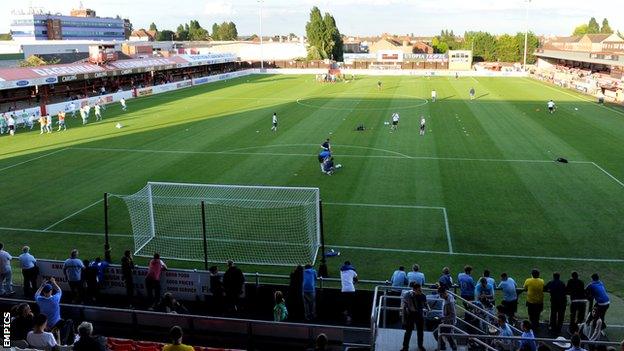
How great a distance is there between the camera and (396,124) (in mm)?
43062

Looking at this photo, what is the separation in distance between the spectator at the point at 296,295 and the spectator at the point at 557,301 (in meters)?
5.75

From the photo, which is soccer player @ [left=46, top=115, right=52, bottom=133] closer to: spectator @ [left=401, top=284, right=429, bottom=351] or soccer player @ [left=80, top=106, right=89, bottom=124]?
soccer player @ [left=80, top=106, right=89, bottom=124]

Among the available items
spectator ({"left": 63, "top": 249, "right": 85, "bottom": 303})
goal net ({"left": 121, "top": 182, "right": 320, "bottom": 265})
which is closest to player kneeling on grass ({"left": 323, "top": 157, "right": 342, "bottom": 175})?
goal net ({"left": 121, "top": 182, "right": 320, "bottom": 265})

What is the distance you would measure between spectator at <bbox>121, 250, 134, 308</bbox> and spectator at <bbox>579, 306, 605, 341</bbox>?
10817 mm

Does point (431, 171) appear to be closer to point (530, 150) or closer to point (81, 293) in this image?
point (530, 150)

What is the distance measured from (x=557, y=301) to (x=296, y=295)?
6.10 m

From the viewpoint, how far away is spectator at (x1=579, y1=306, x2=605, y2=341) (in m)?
11.9

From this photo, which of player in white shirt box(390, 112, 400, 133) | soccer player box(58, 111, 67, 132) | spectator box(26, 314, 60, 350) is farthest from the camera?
soccer player box(58, 111, 67, 132)

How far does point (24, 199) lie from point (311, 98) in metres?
41.1

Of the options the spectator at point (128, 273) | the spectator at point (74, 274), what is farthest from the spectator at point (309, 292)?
the spectator at point (74, 274)

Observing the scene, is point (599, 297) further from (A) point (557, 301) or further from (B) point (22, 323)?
(B) point (22, 323)

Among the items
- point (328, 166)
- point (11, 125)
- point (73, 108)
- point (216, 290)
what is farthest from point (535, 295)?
point (73, 108)

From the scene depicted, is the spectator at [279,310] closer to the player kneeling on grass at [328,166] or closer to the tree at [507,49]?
the player kneeling on grass at [328,166]

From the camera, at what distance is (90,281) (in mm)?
14891
